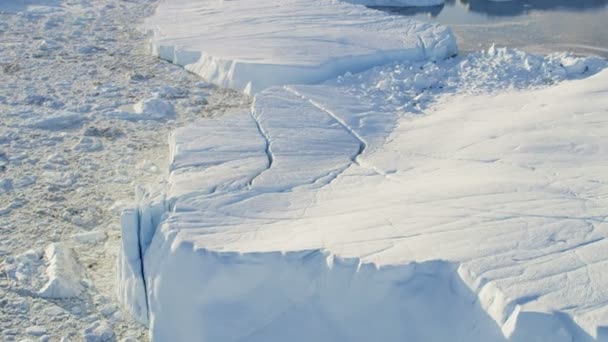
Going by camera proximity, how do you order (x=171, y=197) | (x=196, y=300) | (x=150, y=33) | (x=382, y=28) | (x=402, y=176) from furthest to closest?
(x=150, y=33)
(x=382, y=28)
(x=402, y=176)
(x=171, y=197)
(x=196, y=300)

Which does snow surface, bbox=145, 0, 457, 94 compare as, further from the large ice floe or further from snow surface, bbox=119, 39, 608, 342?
snow surface, bbox=119, 39, 608, 342

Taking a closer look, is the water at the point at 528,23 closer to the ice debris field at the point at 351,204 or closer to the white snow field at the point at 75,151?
the ice debris field at the point at 351,204

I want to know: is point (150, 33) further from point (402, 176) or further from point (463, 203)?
point (463, 203)

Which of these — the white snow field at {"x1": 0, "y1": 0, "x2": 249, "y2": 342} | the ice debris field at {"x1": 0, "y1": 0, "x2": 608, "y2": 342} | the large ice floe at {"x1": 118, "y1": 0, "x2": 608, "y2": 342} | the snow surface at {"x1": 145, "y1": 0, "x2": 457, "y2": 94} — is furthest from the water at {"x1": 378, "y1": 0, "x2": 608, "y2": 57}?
the white snow field at {"x1": 0, "y1": 0, "x2": 249, "y2": 342}

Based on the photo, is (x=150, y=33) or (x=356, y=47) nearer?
(x=356, y=47)

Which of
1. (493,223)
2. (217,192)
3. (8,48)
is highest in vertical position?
(493,223)

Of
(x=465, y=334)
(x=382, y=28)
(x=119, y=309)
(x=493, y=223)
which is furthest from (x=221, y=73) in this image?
(x=465, y=334)

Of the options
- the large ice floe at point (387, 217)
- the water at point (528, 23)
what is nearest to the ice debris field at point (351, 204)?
the large ice floe at point (387, 217)

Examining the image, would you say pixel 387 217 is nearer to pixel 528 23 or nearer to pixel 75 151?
pixel 75 151
